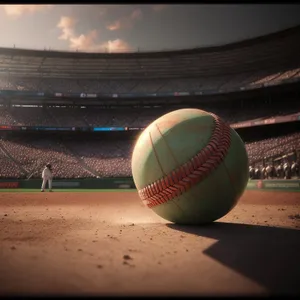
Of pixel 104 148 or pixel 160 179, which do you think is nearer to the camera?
pixel 160 179

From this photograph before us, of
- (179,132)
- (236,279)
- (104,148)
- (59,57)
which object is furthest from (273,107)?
(236,279)

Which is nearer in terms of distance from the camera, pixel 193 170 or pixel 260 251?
pixel 260 251

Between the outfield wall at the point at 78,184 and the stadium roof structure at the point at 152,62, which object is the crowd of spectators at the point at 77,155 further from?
the stadium roof structure at the point at 152,62

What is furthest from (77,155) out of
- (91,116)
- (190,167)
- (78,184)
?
(190,167)

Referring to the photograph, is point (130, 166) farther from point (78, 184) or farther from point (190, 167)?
point (190, 167)

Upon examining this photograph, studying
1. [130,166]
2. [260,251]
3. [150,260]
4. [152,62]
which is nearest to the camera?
[150,260]

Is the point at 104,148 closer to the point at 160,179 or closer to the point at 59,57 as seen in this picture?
the point at 59,57
